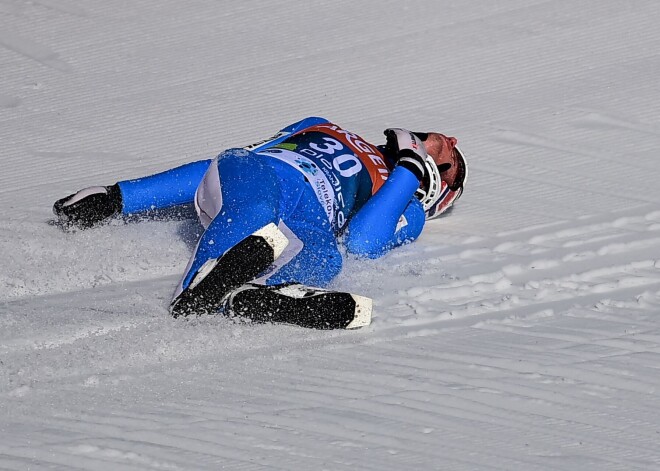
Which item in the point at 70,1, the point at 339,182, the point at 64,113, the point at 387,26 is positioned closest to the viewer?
the point at 339,182

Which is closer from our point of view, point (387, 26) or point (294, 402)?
point (294, 402)

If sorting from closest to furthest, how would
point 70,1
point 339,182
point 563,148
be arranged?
point 339,182, point 563,148, point 70,1

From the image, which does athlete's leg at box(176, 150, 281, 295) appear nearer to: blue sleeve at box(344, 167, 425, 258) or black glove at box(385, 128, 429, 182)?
blue sleeve at box(344, 167, 425, 258)

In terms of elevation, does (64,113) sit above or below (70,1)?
below

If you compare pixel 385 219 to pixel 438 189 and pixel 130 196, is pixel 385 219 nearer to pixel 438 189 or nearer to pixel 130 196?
pixel 438 189

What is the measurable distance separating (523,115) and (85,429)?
12.6 ft

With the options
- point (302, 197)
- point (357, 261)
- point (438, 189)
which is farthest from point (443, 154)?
point (302, 197)

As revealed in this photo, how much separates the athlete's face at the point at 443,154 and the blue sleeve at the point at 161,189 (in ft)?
3.75

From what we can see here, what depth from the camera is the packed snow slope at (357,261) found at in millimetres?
3592

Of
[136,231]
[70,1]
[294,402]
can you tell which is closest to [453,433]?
[294,402]

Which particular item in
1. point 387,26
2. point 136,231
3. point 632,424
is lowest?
point 632,424

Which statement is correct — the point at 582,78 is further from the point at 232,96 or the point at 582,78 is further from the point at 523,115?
the point at 232,96

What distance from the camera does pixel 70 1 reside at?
8219mm

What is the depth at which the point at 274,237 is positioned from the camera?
441 cm
